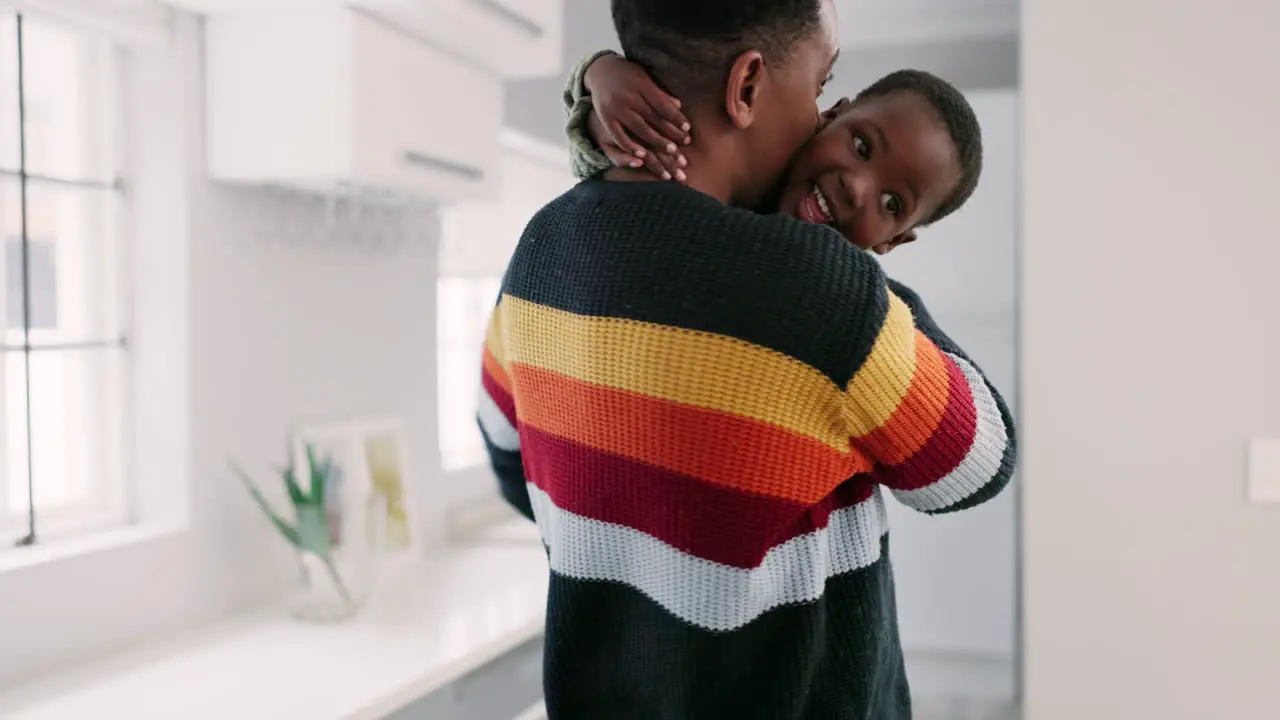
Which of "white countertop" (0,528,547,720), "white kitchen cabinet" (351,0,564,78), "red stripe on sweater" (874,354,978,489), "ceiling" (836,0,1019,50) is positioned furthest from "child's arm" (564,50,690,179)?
"ceiling" (836,0,1019,50)

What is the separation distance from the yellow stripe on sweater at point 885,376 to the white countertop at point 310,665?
954mm

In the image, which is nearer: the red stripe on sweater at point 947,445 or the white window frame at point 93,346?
the red stripe on sweater at point 947,445

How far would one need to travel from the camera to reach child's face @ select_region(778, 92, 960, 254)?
911mm

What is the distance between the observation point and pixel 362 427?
2340 mm

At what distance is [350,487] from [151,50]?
0.87m

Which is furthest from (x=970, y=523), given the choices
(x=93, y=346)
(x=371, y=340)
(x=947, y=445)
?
(x=947, y=445)

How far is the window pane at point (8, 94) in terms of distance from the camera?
1.71 m

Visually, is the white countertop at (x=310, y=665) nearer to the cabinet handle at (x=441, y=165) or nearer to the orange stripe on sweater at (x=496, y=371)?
the orange stripe on sweater at (x=496, y=371)

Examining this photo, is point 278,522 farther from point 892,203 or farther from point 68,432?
point 892,203

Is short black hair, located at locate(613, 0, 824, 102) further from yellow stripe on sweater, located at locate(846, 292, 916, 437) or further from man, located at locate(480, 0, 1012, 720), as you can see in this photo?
yellow stripe on sweater, located at locate(846, 292, 916, 437)

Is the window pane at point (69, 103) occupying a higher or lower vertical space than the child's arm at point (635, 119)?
higher

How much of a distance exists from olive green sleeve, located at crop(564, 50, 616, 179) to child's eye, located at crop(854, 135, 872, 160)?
0.20 metres

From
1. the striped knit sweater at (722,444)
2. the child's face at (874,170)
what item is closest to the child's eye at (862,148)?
the child's face at (874,170)

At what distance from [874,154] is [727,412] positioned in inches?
11.5
